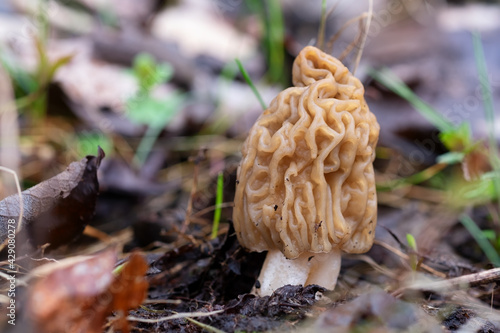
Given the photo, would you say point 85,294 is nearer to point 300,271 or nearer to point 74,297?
point 74,297

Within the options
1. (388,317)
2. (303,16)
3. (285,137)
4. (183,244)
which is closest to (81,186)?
(183,244)

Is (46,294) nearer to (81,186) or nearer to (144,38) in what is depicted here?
(81,186)

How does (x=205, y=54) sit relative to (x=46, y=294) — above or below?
below

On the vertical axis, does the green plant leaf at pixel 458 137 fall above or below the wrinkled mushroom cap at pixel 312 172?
below

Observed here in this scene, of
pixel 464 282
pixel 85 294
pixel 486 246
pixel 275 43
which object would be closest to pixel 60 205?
pixel 85 294

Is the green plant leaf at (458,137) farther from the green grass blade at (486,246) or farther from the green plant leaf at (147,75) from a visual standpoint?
the green plant leaf at (147,75)

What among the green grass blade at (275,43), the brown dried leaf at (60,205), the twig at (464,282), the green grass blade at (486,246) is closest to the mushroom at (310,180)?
the twig at (464,282)
